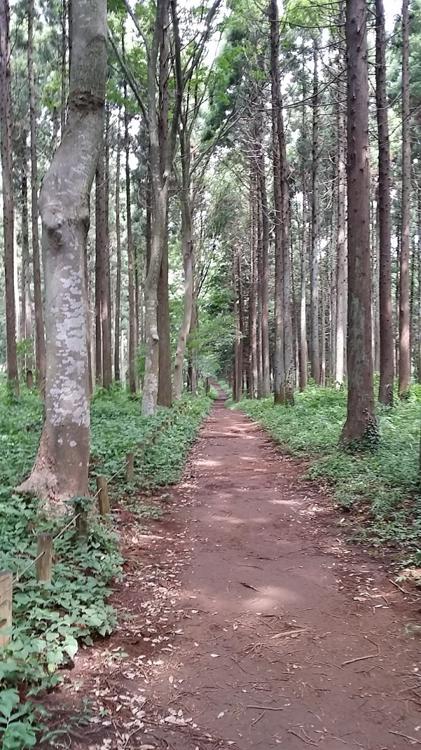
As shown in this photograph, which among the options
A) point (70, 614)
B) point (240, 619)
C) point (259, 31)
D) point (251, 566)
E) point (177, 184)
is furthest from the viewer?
point (177, 184)

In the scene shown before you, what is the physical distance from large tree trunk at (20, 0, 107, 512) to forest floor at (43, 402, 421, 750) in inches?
43.5

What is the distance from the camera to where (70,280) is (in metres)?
5.85

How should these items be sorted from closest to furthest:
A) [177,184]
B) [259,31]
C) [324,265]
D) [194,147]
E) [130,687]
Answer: [130,687]
[259,31]
[177,184]
[194,147]
[324,265]

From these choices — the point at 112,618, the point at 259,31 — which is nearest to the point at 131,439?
the point at 112,618

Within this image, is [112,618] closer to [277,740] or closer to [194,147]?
[277,740]

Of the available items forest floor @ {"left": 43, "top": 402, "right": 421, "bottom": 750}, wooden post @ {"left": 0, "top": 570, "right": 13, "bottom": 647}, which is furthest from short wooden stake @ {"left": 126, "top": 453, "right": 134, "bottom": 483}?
wooden post @ {"left": 0, "top": 570, "right": 13, "bottom": 647}

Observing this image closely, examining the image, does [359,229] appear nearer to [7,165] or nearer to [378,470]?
[378,470]

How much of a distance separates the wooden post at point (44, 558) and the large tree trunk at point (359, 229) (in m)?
6.58

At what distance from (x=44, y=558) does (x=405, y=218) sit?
49.4 ft

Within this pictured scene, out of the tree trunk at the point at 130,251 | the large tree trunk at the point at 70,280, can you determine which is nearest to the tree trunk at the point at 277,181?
the tree trunk at the point at 130,251

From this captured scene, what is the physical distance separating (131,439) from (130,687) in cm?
651

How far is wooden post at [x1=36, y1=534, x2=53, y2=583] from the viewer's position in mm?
3861

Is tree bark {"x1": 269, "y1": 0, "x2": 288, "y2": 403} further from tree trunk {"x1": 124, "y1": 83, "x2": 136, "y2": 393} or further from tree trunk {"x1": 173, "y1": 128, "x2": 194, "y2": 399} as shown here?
tree trunk {"x1": 124, "y1": 83, "x2": 136, "y2": 393}

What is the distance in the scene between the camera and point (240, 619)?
423 centimetres
